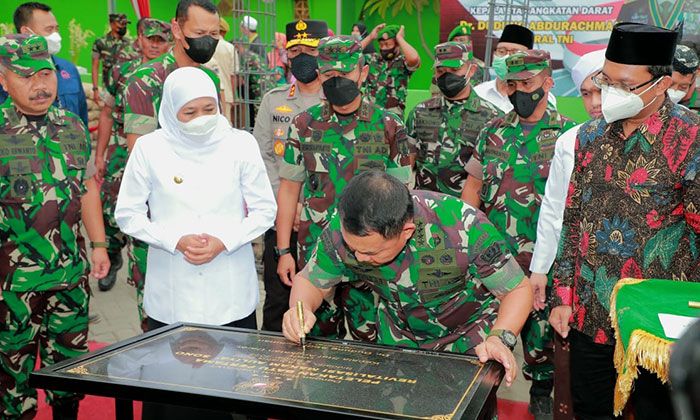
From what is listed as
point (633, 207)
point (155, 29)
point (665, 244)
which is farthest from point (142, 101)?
point (665, 244)

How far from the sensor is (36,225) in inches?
118

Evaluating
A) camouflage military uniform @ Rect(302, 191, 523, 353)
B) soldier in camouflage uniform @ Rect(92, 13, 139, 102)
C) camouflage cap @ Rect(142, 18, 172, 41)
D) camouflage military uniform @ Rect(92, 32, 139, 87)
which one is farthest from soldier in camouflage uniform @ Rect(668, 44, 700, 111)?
soldier in camouflage uniform @ Rect(92, 13, 139, 102)

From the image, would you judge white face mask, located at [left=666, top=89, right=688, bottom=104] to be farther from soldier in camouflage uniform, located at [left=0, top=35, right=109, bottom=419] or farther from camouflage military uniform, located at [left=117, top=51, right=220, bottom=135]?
soldier in camouflage uniform, located at [left=0, top=35, right=109, bottom=419]

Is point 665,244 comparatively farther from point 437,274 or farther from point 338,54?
point 338,54

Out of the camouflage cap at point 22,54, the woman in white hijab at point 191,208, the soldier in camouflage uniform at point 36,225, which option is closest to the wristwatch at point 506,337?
the woman in white hijab at point 191,208

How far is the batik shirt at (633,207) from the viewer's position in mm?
2344

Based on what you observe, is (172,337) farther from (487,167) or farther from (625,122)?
(487,167)

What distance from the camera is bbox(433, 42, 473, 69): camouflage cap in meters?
4.34

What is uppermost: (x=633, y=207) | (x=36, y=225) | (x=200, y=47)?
(x=200, y=47)

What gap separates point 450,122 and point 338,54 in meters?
1.07

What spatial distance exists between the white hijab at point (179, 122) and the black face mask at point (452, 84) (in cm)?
189

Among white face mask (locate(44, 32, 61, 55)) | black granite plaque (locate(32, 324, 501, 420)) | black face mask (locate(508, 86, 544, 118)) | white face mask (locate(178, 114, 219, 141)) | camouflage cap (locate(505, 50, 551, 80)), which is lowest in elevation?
black granite plaque (locate(32, 324, 501, 420))

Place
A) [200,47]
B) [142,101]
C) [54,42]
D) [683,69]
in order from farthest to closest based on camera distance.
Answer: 1. [54,42]
2. [683,69]
3. [200,47]
4. [142,101]

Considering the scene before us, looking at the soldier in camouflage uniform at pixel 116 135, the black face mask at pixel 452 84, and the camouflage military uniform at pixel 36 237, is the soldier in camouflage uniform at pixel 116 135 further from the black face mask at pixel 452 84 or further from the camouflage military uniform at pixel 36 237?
the black face mask at pixel 452 84
